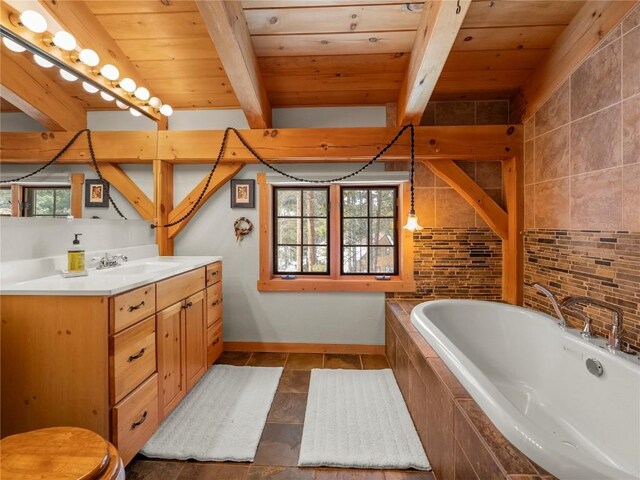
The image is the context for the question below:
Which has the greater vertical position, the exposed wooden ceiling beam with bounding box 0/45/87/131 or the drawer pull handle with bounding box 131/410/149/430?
the exposed wooden ceiling beam with bounding box 0/45/87/131

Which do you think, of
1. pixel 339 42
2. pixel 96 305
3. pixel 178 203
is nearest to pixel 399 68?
pixel 339 42

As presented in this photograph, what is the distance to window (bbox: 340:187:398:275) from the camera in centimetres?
294

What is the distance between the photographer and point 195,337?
214cm

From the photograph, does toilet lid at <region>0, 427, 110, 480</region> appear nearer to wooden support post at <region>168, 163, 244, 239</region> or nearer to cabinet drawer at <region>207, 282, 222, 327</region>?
cabinet drawer at <region>207, 282, 222, 327</region>

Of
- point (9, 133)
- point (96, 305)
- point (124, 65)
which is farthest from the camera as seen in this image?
point (124, 65)

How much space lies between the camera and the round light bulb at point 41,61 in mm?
1728

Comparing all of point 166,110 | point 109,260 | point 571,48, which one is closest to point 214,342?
point 109,260

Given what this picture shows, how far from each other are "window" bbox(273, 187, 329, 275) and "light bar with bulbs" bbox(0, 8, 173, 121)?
1249 mm

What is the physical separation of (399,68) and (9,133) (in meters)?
2.44

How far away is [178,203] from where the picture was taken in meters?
2.84

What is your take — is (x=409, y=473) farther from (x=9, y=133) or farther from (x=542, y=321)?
(x=9, y=133)

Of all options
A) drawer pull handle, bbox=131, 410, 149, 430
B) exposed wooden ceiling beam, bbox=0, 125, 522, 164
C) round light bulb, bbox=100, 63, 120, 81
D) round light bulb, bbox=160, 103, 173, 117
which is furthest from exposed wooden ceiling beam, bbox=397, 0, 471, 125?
drawer pull handle, bbox=131, 410, 149, 430

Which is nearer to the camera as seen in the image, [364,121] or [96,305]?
[96,305]

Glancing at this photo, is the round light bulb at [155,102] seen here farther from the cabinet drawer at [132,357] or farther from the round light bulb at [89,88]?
the cabinet drawer at [132,357]
